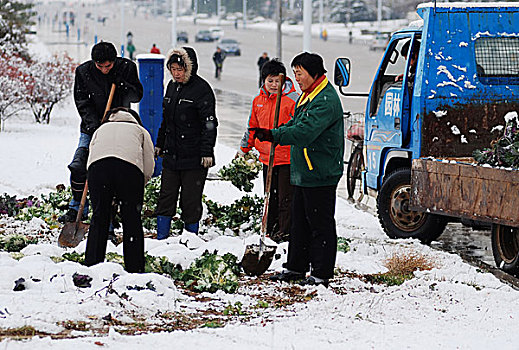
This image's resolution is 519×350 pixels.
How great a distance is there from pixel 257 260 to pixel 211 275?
526 millimetres

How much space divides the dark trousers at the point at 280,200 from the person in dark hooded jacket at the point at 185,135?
786 mm

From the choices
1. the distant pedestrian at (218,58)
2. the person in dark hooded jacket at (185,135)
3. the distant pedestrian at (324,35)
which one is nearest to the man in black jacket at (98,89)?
the person in dark hooded jacket at (185,135)

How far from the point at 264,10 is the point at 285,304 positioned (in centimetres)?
11502

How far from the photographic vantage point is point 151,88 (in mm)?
11656

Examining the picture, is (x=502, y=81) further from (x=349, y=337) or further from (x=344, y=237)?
(x=349, y=337)

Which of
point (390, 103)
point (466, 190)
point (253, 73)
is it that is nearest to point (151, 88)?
point (390, 103)

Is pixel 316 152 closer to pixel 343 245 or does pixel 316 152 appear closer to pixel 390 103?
pixel 343 245

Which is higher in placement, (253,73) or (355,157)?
(355,157)

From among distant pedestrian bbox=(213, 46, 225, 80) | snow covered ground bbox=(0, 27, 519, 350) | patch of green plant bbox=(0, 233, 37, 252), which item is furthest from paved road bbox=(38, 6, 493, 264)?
patch of green plant bbox=(0, 233, 37, 252)

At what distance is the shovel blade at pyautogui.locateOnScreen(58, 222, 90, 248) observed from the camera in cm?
784

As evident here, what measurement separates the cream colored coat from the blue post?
4.87 metres

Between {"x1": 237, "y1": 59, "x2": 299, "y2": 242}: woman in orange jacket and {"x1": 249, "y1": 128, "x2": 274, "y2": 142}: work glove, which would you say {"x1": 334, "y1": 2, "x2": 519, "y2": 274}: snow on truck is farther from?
{"x1": 249, "y1": 128, "x2": 274, "y2": 142}: work glove

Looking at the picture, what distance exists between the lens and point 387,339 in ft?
18.1

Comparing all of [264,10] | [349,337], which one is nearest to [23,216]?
[349,337]
